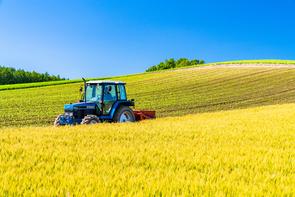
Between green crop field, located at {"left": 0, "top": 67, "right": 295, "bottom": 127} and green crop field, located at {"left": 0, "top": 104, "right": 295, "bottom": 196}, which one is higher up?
green crop field, located at {"left": 0, "top": 67, "right": 295, "bottom": 127}

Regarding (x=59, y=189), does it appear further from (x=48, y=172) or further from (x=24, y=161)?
(x=24, y=161)

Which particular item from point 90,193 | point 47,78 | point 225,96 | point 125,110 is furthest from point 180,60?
point 90,193

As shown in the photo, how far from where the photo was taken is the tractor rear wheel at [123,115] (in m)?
10.1

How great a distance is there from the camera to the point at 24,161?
4.39m

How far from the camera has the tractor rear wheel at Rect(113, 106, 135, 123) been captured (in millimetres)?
10109

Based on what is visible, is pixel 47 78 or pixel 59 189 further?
pixel 47 78

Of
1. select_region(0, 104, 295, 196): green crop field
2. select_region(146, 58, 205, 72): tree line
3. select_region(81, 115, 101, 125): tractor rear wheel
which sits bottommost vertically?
select_region(0, 104, 295, 196): green crop field

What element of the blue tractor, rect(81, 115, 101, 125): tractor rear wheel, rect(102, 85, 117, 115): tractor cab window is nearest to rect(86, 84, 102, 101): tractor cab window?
the blue tractor

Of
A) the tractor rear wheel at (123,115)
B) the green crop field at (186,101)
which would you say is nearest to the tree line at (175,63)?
the green crop field at (186,101)

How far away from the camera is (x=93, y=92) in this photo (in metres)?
10.4

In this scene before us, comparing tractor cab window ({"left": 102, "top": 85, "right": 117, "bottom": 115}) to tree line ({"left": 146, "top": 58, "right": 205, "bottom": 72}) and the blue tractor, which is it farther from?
tree line ({"left": 146, "top": 58, "right": 205, "bottom": 72})

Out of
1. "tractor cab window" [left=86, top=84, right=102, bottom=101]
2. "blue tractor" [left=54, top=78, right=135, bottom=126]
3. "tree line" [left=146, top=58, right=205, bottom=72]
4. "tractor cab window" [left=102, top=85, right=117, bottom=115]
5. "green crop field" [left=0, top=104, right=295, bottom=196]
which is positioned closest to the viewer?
"green crop field" [left=0, top=104, right=295, bottom=196]

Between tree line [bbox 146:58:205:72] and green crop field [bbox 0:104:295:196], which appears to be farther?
tree line [bbox 146:58:205:72]

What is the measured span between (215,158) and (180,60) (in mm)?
118432
